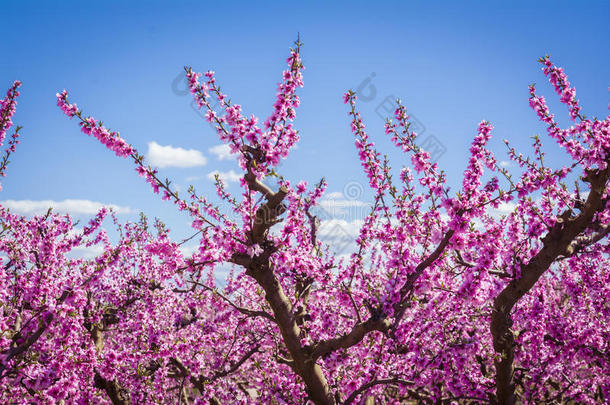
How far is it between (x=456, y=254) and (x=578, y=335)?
3594mm

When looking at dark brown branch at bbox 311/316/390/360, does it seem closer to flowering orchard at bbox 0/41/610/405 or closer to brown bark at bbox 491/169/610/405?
flowering orchard at bbox 0/41/610/405

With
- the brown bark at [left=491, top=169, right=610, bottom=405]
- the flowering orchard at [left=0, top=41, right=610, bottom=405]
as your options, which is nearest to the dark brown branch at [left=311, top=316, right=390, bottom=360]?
the flowering orchard at [left=0, top=41, right=610, bottom=405]

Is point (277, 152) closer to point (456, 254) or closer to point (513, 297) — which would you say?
point (456, 254)

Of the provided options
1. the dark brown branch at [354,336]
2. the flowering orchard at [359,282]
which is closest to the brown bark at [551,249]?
the flowering orchard at [359,282]

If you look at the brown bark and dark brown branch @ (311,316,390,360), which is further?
the brown bark

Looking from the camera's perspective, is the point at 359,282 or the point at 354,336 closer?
the point at 354,336

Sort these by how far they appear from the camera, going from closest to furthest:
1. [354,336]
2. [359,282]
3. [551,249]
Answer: [354,336], [551,249], [359,282]

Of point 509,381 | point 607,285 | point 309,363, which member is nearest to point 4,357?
point 309,363

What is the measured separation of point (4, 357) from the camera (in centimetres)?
610

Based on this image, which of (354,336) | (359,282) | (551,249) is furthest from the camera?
(359,282)

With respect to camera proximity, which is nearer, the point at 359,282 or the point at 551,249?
the point at 551,249

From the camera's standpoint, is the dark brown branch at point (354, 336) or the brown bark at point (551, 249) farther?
the brown bark at point (551, 249)

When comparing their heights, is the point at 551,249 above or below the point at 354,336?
above

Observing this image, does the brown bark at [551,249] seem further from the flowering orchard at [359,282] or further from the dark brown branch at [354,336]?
the dark brown branch at [354,336]
